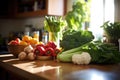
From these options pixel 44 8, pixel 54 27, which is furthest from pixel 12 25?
pixel 54 27

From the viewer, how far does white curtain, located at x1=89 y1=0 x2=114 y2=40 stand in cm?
194

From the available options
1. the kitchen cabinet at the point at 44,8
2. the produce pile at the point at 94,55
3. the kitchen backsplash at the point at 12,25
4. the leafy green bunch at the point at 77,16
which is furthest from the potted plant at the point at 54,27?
the kitchen backsplash at the point at 12,25

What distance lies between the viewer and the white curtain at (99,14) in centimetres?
194

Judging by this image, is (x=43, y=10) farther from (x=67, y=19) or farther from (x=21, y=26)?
(x=21, y=26)

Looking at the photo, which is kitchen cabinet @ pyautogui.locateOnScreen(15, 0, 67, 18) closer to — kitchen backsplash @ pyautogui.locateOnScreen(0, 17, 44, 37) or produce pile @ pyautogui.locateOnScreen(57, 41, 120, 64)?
kitchen backsplash @ pyautogui.locateOnScreen(0, 17, 44, 37)

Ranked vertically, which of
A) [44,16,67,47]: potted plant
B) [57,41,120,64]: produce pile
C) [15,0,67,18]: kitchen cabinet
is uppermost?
[15,0,67,18]: kitchen cabinet

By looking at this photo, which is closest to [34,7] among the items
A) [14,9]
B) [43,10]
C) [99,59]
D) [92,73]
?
[43,10]

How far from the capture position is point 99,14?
2.08 metres

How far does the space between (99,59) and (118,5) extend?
29.3 inches

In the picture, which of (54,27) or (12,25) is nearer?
(54,27)

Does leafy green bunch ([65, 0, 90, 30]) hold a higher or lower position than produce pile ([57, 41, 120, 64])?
higher

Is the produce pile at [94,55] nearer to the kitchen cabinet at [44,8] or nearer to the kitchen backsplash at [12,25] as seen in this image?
the kitchen cabinet at [44,8]

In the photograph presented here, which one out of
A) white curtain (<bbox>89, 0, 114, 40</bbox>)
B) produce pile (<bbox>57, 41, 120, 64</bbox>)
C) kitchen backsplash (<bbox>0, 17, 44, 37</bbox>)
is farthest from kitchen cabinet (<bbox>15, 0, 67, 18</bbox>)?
produce pile (<bbox>57, 41, 120, 64</bbox>)

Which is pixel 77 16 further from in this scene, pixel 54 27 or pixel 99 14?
pixel 99 14
